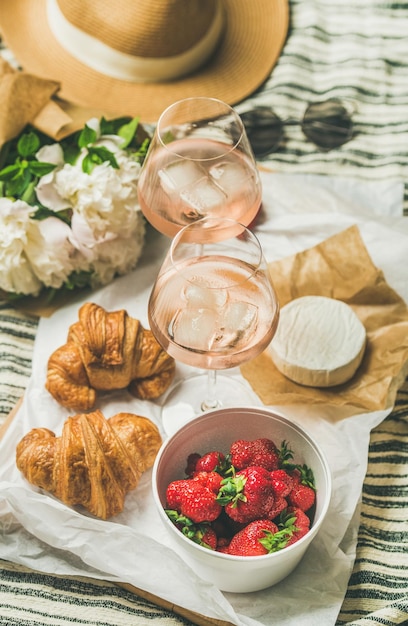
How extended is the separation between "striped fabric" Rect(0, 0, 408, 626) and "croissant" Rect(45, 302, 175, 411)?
0.12 meters

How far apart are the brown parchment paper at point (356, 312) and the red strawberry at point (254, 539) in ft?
0.90

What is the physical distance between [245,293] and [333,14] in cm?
105

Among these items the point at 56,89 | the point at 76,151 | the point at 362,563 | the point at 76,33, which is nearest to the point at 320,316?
the point at 362,563

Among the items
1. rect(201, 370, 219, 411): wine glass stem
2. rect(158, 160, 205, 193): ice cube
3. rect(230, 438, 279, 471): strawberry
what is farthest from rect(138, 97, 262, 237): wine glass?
rect(230, 438, 279, 471): strawberry

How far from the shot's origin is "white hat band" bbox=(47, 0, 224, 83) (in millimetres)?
1661

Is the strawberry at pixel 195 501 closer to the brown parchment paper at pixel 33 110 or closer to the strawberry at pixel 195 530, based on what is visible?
the strawberry at pixel 195 530

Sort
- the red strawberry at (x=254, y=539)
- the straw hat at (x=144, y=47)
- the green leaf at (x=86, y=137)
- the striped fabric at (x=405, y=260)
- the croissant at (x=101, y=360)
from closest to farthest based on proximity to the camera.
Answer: the red strawberry at (x=254, y=539) < the striped fabric at (x=405, y=260) < the croissant at (x=101, y=360) < the green leaf at (x=86, y=137) < the straw hat at (x=144, y=47)

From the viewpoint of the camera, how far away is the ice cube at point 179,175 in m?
1.21

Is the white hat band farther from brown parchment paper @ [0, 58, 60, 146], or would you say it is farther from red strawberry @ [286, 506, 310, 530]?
red strawberry @ [286, 506, 310, 530]

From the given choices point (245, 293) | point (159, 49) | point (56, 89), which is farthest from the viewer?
point (159, 49)

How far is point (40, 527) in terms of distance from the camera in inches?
45.3

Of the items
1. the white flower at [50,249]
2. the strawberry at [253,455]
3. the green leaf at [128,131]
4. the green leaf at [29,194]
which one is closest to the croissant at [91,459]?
the strawberry at [253,455]

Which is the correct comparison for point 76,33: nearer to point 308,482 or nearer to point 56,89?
point 56,89

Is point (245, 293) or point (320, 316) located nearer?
point (245, 293)
